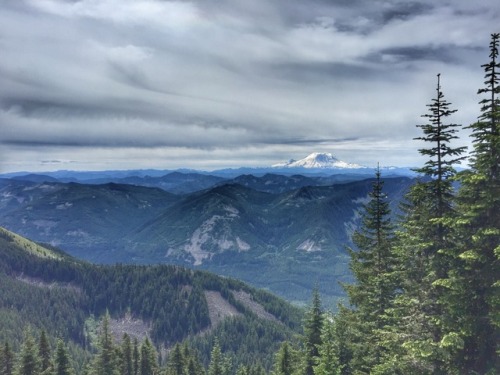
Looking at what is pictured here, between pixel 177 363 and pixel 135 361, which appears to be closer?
pixel 177 363

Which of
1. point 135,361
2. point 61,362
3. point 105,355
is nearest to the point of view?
point 61,362

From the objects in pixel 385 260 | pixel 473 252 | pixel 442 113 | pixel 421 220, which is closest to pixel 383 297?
pixel 385 260

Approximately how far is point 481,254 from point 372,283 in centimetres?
1238

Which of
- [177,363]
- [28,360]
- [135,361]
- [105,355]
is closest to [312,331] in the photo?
[105,355]

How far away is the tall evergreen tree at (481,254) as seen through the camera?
19266mm

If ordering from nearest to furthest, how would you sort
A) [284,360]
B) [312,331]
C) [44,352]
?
[312,331] → [284,360] → [44,352]

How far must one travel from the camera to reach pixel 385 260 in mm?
31578

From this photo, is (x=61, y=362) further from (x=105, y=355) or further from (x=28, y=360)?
(x=105, y=355)

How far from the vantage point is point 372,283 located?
1209 inches

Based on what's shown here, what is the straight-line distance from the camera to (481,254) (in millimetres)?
19250

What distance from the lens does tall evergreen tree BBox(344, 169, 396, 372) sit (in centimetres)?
2941

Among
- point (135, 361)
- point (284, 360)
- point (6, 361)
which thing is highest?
point (284, 360)

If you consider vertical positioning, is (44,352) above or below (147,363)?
above

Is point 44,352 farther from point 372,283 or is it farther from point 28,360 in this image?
point 372,283
